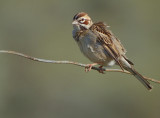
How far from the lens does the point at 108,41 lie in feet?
Result: 30.9

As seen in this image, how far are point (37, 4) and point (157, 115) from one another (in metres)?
7.80

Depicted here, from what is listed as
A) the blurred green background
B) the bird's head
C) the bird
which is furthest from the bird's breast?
the blurred green background

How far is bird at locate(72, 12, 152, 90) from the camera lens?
9.33 metres

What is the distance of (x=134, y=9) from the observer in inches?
857

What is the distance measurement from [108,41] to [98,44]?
0.16 meters

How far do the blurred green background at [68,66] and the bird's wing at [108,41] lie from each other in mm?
6725

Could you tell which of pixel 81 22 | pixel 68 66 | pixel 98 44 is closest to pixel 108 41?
pixel 98 44

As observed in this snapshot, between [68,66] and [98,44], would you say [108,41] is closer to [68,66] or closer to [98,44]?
[98,44]

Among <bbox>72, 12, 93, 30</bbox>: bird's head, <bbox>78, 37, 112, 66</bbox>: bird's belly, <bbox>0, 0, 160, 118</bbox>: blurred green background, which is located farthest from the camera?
<bbox>0, 0, 160, 118</bbox>: blurred green background

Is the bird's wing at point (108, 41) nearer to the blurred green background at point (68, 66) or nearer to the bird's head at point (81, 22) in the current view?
the bird's head at point (81, 22)

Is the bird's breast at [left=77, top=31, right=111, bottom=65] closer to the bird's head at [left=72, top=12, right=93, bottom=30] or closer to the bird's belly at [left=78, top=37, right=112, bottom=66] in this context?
the bird's belly at [left=78, top=37, right=112, bottom=66]

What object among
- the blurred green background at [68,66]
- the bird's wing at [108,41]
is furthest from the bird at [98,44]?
the blurred green background at [68,66]

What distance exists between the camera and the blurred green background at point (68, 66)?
55.0ft

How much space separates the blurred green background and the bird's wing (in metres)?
6.72
